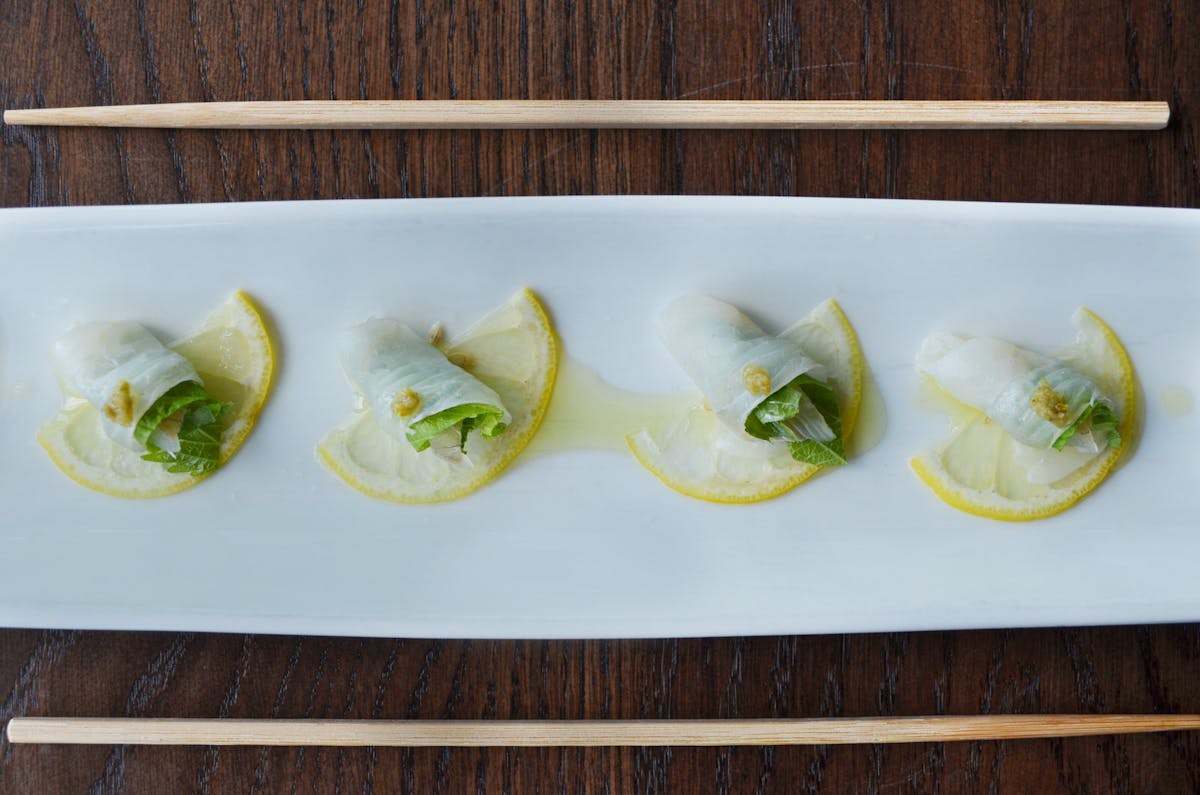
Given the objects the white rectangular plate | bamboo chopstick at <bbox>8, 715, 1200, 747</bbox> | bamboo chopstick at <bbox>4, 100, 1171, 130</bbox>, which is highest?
bamboo chopstick at <bbox>4, 100, 1171, 130</bbox>

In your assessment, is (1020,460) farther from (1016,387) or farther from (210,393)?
(210,393)

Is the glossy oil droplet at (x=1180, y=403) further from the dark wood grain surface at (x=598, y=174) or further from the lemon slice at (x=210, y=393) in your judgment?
the lemon slice at (x=210, y=393)

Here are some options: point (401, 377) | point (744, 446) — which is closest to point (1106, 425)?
point (744, 446)

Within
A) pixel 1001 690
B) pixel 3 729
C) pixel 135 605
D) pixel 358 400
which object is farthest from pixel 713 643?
pixel 3 729

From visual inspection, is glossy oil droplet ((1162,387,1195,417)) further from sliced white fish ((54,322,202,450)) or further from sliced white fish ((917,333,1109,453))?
sliced white fish ((54,322,202,450))

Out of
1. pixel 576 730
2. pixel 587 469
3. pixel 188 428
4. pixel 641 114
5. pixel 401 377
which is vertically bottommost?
pixel 576 730

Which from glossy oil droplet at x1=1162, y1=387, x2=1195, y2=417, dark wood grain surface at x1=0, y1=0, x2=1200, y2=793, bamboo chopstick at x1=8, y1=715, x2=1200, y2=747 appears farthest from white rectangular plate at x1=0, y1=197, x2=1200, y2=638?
bamboo chopstick at x1=8, y1=715, x2=1200, y2=747
